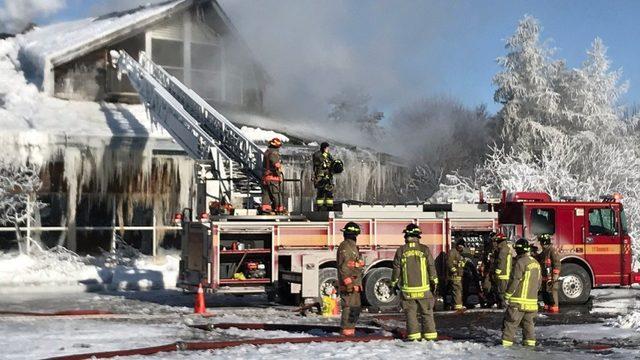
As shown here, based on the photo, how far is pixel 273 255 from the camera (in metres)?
13.5

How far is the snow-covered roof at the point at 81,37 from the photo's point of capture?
2453 cm

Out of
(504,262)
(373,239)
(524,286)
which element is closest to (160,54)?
(373,239)

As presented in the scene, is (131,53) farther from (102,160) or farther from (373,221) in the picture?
(373,221)

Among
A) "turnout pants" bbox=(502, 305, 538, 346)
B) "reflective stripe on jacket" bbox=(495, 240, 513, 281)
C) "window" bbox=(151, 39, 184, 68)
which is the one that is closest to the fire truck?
"reflective stripe on jacket" bbox=(495, 240, 513, 281)

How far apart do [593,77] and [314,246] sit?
900 inches

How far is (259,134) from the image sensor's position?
23.6 meters

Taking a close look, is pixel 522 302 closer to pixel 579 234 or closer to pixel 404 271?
pixel 404 271

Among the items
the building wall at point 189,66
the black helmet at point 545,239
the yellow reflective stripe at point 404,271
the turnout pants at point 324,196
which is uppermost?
the building wall at point 189,66

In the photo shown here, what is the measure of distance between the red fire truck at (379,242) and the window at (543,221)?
2 centimetres

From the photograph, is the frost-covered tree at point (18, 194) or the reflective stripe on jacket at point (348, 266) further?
the frost-covered tree at point (18, 194)

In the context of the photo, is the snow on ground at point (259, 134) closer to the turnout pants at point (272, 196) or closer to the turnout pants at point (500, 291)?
the turnout pants at point (272, 196)

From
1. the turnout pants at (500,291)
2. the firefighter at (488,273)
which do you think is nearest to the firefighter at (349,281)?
the turnout pants at (500,291)

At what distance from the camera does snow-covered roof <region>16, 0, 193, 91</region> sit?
24531 mm

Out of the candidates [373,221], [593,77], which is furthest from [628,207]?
[373,221]
